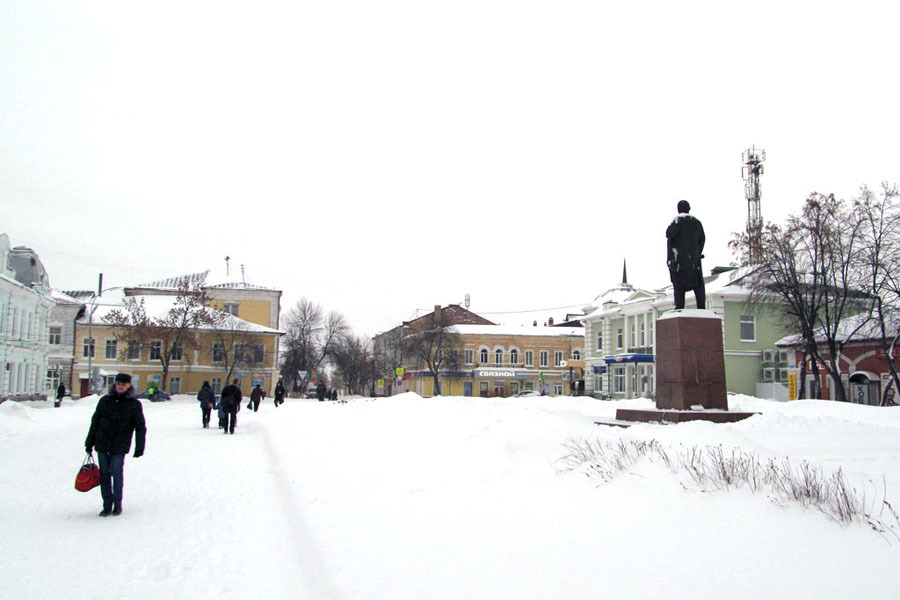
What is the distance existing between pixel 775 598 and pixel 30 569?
5.81 m

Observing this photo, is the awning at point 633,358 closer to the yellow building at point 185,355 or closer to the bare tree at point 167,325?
the bare tree at point 167,325

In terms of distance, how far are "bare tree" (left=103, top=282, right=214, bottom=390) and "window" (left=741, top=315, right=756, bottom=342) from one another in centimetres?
4077

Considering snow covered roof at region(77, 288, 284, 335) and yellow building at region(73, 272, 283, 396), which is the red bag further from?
snow covered roof at region(77, 288, 284, 335)

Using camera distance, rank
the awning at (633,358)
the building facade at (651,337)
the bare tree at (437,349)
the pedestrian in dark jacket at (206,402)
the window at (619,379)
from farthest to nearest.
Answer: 1. the bare tree at (437,349)
2. the window at (619,379)
3. the awning at (633,358)
4. the building facade at (651,337)
5. the pedestrian in dark jacket at (206,402)

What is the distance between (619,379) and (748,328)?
1141 cm

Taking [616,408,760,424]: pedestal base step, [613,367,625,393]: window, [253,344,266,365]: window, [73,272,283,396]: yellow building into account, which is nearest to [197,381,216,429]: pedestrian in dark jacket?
[616,408,760,424]: pedestal base step

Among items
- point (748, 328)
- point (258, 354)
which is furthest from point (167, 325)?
point (748, 328)

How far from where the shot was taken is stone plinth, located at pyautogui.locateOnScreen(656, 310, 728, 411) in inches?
645

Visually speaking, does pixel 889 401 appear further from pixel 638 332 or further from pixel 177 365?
pixel 177 365

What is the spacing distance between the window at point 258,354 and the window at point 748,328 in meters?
43.2

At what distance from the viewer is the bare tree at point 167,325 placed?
60.2m

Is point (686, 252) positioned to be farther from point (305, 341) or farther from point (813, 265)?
point (305, 341)

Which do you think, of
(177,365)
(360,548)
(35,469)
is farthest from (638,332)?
(360,548)

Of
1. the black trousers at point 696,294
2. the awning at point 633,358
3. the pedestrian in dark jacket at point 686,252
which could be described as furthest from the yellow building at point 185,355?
the pedestrian in dark jacket at point 686,252
